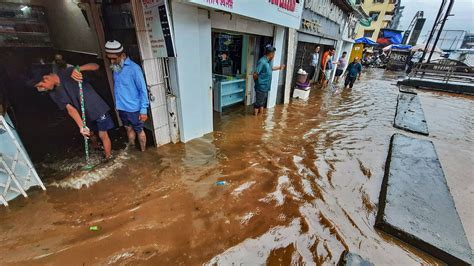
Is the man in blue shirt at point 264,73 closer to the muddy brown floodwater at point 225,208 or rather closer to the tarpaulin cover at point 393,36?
the muddy brown floodwater at point 225,208

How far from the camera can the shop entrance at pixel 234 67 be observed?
6.52m

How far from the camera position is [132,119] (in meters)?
3.70

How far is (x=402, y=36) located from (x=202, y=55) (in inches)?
1637

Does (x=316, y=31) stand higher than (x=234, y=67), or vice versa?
(x=316, y=31)

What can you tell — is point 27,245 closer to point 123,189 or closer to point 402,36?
point 123,189

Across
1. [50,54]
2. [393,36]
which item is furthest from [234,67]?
[393,36]

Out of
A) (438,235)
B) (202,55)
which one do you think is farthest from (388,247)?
(202,55)

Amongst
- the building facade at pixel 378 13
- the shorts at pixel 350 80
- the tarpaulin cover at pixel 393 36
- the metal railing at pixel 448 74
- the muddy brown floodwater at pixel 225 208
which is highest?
the building facade at pixel 378 13

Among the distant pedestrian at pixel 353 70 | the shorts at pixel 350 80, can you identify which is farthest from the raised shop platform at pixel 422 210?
the shorts at pixel 350 80

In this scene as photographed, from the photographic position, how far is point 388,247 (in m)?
2.42

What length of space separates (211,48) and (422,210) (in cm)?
493

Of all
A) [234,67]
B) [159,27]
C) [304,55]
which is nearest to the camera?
[159,27]

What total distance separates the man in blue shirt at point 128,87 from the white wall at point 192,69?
0.68m

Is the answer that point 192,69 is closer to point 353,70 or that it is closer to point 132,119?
point 132,119
